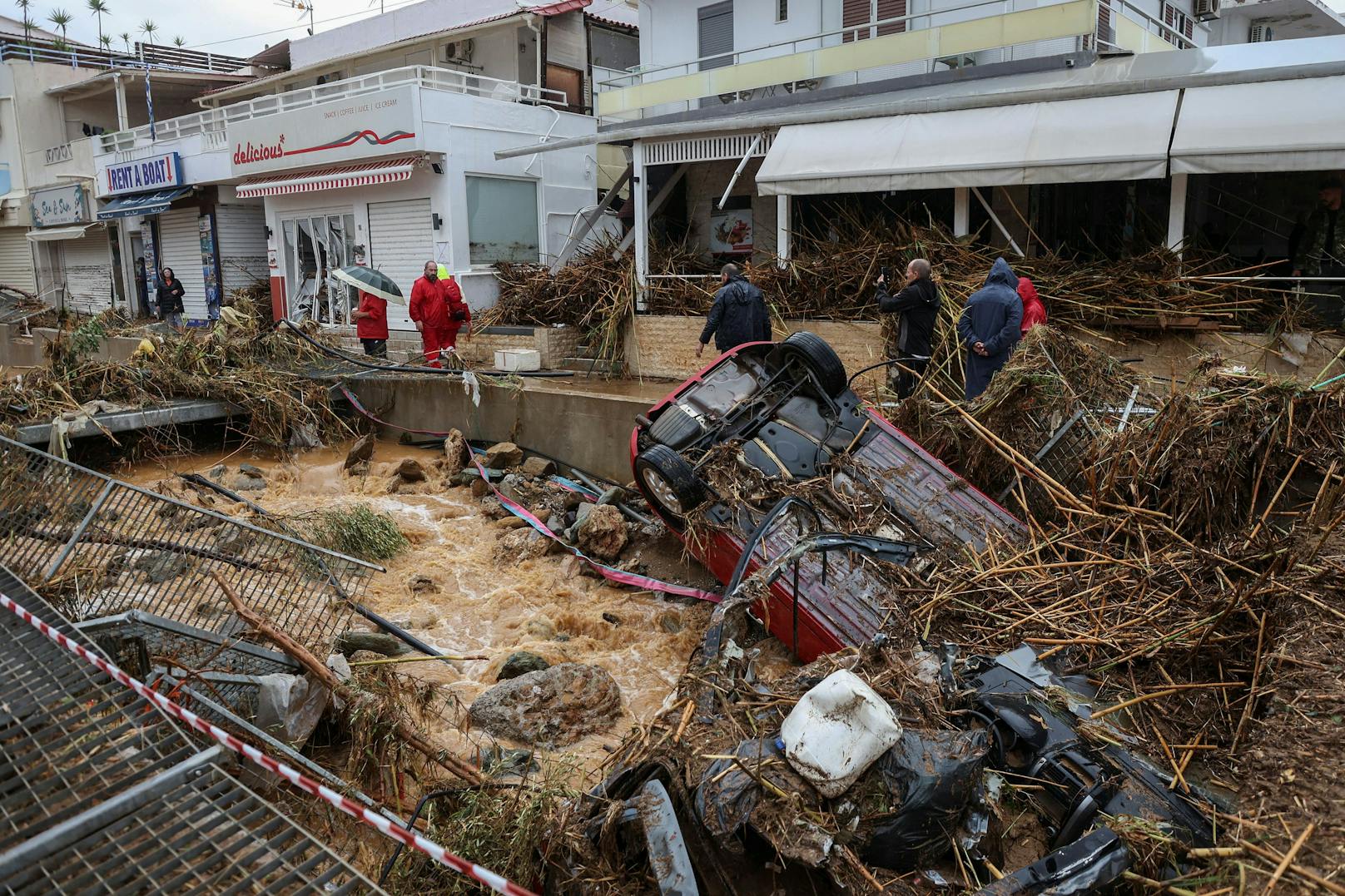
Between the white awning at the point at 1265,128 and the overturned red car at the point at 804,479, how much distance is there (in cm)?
561

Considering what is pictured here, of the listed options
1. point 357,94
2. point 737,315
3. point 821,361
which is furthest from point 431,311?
point 821,361

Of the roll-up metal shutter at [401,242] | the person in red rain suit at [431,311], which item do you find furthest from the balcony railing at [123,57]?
the person in red rain suit at [431,311]

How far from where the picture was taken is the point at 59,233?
26.7 m

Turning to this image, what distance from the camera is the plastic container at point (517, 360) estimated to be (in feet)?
43.5

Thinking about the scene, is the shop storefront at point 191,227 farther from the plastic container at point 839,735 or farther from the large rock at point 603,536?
the plastic container at point 839,735

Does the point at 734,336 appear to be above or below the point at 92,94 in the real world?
below

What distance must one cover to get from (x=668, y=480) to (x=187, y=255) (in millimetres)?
22041

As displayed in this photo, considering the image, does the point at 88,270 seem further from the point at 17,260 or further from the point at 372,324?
the point at 372,324

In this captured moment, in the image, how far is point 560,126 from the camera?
19031 millimetres

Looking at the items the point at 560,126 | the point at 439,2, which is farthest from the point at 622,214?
the point at 439,2

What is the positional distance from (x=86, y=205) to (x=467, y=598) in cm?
2491

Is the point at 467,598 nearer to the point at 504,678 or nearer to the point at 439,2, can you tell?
the point at 504,678

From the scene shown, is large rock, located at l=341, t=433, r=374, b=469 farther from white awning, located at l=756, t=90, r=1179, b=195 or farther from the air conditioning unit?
the air conditioning unit

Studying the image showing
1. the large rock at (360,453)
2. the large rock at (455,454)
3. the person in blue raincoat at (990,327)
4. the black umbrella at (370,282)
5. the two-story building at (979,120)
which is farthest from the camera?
the black umbrella at (370,282)
